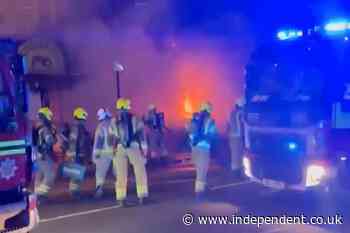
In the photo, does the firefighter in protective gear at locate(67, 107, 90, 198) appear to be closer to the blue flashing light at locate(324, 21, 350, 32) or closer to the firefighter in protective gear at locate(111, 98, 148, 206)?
the firefighter in protective gear at locate(111, 98, 148, 206)

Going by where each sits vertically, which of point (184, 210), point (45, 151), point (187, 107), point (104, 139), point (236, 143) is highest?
point (187, 107)

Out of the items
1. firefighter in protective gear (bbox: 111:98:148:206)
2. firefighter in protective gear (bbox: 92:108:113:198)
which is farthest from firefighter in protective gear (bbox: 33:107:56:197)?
firefighter in protective gear (bbox: 111:98:148:206)

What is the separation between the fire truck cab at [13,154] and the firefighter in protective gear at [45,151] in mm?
3749

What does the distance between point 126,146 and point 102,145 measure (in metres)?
A: 0.60

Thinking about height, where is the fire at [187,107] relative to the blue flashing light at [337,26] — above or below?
below

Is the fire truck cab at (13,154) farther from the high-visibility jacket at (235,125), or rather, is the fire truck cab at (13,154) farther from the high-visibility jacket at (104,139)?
the high-visibility jacket at (235,125)

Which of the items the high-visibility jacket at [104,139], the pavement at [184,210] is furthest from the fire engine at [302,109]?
the high-visibility jacket at [104,139]

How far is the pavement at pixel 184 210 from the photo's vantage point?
7844mm

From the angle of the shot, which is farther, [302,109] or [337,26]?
[337,26]

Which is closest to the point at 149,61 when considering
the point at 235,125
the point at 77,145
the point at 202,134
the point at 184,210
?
the point at 235,125

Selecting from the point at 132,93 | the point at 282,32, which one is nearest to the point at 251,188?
the point at 282,32

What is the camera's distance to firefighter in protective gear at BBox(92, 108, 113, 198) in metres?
9.59

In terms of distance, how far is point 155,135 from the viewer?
14508 millimetres

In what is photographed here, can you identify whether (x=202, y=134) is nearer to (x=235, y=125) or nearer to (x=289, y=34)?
→ (x=289, y=34)
